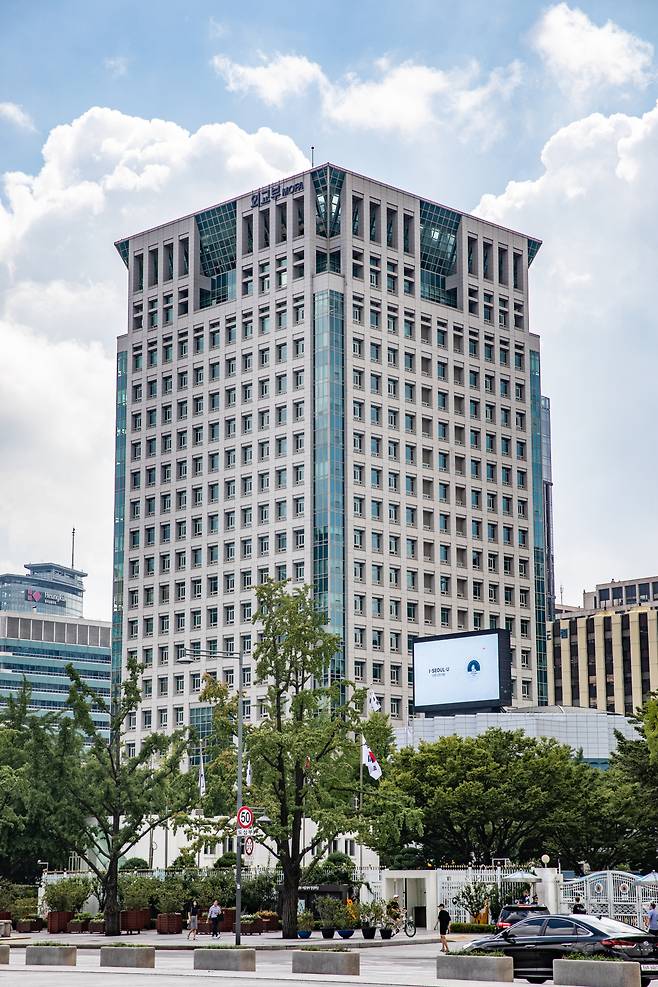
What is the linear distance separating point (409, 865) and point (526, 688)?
61.3 meters

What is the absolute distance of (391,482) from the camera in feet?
438

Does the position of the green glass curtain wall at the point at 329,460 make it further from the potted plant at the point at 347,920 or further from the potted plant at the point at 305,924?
the potted plant at the point at 347,920

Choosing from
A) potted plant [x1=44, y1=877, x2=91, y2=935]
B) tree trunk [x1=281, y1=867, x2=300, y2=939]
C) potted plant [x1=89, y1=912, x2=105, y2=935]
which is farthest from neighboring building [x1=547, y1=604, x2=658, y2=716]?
tree trunk [x1=281, y1=867, x2=300, y2=939]

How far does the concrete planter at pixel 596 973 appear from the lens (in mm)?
33000

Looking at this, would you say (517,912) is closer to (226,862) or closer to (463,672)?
(226,862)

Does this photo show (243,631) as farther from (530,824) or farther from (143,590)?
(530,824)

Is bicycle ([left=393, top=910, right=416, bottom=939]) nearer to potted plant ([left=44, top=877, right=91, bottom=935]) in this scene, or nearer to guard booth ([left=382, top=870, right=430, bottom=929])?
guard booth ([left=382, top=870, right=430, bottom=929])

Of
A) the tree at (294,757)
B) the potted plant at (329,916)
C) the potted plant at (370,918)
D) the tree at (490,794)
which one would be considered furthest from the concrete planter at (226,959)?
the tree at (490,794)

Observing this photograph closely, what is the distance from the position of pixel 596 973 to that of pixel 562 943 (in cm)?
533

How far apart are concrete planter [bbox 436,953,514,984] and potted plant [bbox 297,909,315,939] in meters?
27.9

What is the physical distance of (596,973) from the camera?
33594 millimetres

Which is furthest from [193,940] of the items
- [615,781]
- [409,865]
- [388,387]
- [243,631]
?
[388,387]

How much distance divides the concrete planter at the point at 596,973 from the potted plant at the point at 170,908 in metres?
39.6

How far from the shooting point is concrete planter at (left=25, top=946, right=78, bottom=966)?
47.7 metres
